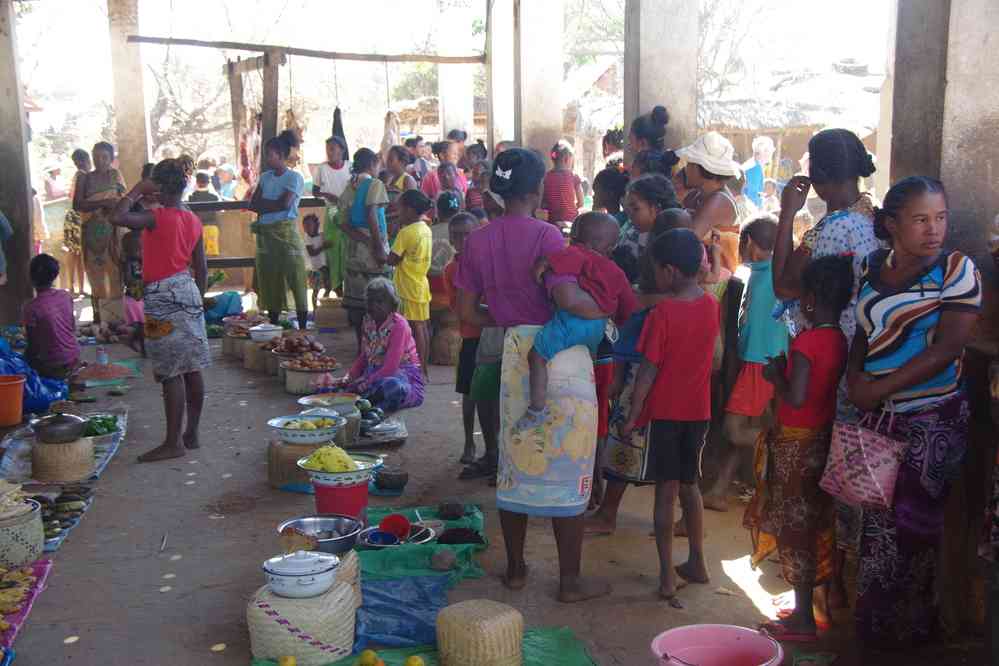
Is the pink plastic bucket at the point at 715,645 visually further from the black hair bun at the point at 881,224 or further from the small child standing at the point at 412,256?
the small child standing at the point at 412,256

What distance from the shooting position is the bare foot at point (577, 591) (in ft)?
14.3

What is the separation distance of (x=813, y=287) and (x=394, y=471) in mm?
3193

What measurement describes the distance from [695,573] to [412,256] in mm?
4525

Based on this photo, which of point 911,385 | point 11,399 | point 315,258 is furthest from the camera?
point 315,258

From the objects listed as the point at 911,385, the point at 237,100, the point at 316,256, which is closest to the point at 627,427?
the point at 911,385

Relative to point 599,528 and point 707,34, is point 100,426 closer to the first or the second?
point 599,528

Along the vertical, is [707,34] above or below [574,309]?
above

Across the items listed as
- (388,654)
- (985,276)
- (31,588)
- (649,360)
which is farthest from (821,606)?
(31,588)

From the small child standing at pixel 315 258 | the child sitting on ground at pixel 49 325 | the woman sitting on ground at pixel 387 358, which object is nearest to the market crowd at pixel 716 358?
the woman sitting on ground at pixel 387 358

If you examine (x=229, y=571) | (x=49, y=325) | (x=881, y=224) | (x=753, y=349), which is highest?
(x=881, y=224)

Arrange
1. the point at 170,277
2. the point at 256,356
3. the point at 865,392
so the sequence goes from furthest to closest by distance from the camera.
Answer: the point at 256,356, the point at 170,277, the point at 865,392

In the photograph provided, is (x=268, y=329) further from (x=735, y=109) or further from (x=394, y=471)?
(x=735, y=109)

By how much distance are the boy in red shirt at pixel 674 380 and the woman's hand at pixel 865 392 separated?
772 millimetres

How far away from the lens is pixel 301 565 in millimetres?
3762
